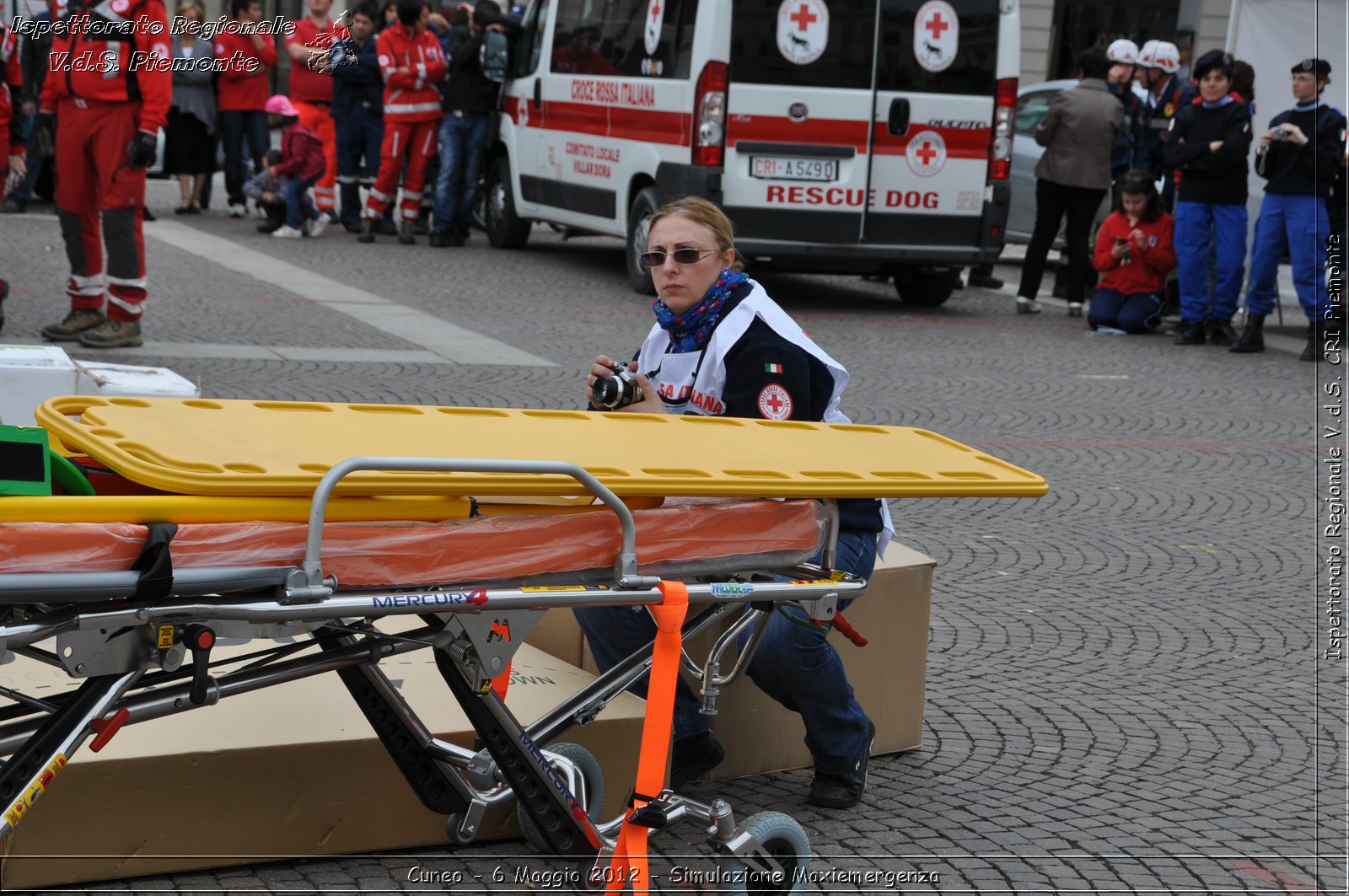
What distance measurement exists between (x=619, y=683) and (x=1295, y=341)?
10694mm

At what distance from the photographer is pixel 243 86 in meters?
14.6

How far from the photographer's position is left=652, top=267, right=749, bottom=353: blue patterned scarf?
3.58m

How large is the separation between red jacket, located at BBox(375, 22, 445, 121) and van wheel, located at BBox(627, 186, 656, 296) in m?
2.78

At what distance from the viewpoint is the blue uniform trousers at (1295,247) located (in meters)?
10.8

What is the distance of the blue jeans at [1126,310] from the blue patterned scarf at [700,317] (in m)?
9.00

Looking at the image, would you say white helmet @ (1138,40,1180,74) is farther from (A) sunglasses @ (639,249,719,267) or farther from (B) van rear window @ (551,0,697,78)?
(A) sunglasses @ (639,249,719,267)

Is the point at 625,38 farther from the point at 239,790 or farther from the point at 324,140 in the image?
the point at 239,790

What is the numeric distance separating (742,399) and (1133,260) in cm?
909

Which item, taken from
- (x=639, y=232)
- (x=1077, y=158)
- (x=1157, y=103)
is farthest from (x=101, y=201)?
(x=1157, y=103)

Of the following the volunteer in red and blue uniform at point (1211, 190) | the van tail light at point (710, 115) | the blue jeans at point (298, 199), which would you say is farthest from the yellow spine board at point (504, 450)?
the blue jeans at point (298, 199)

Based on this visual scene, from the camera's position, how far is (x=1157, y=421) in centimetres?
871

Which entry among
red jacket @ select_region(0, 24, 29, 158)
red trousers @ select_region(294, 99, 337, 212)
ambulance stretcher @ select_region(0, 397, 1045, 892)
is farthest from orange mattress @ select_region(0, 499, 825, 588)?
red trousers @ select_region(294, 99, 337, 212)

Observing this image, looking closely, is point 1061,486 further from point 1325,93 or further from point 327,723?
point 1325,93

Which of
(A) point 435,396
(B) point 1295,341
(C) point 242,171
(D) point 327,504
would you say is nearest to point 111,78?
(A) point 435,396
